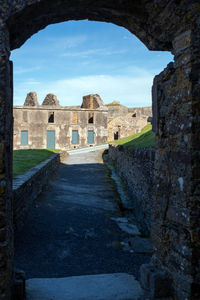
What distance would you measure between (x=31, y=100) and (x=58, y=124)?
481 cm

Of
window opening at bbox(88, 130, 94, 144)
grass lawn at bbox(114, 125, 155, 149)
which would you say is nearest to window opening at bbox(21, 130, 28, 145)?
window opening at bbox(88, 130, 94, 144)

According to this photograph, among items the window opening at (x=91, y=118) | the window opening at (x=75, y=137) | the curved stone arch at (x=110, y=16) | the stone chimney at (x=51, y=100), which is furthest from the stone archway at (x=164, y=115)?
the stone chimney at (x=51, y=100)

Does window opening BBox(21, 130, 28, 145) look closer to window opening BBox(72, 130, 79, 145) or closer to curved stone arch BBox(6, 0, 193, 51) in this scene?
window opening BBox(72, 130, 79, 145)

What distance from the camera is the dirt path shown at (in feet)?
14.4

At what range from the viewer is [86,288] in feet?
10.3

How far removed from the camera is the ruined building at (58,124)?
30438mm

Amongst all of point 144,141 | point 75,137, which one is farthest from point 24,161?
point 75,137

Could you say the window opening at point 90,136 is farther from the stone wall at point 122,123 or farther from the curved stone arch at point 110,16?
the curved stone arch at point 110,16

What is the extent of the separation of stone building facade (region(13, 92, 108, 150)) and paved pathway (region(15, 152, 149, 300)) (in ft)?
73.5

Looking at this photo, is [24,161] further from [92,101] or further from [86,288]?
[92,101]

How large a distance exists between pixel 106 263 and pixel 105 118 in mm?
29282

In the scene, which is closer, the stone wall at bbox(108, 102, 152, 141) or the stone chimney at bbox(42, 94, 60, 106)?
the stone chimney at bbox(42, 94, 60, 106)

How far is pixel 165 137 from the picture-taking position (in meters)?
2.89

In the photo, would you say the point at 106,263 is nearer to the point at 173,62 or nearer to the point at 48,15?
the point at 173,62
